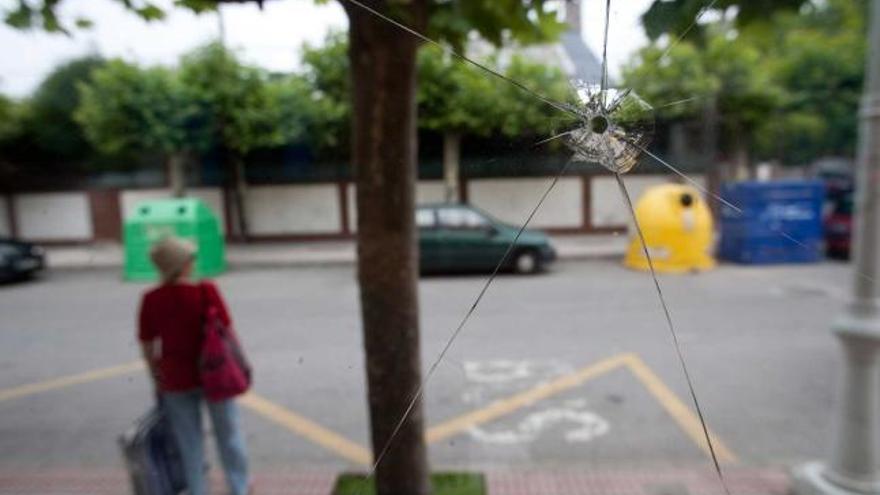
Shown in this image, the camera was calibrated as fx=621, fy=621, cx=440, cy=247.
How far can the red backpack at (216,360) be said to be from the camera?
8.36 feet

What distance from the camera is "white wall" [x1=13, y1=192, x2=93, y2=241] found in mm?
7137

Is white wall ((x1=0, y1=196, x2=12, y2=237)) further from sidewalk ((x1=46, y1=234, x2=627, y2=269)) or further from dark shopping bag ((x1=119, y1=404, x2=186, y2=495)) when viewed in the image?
dark shopping bag ((x1=119, y1=404, x2=186, y2=495))

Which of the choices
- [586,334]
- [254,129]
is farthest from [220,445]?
[254,129]

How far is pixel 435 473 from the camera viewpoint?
3148mm

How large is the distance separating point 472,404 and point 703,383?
1.43 m

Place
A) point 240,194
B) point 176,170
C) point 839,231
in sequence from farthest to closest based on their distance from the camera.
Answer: point 176,170
point 839,231
point 240,194

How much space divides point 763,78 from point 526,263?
509cm

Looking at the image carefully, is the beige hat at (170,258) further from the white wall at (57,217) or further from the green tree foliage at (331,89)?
the white wall at (57,217)

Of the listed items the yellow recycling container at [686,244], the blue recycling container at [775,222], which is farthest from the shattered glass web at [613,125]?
the blue recycling container at [775,222]

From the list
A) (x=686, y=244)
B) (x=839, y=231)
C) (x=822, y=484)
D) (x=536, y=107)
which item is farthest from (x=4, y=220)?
(x=839, y=231)

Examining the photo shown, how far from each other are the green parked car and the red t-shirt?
3.67 metres

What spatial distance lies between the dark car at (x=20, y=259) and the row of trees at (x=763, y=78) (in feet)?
14.8

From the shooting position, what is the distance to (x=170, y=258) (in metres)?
2.51

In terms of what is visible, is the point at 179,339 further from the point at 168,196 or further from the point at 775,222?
the point at 168,196
